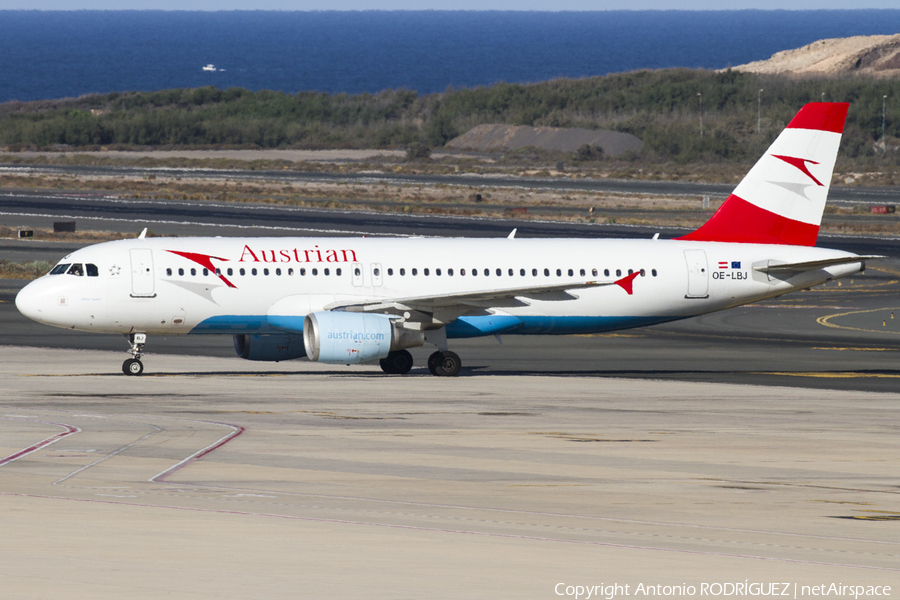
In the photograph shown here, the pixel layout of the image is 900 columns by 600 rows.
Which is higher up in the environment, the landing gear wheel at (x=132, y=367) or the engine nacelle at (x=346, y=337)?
the engine nacelle at (x=346, y=337)

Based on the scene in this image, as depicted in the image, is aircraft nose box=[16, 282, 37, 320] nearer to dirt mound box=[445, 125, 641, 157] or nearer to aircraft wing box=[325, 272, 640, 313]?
aircraft wing box=[325, 272, 640, 313]

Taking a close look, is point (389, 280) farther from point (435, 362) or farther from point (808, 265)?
point (808, 265)

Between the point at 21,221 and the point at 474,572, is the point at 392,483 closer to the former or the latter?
the point at 474,572

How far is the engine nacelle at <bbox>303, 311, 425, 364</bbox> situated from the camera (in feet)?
120

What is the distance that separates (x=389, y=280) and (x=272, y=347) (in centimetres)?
421

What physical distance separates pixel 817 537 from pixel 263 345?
24.6 metres

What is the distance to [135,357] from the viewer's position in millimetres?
38844

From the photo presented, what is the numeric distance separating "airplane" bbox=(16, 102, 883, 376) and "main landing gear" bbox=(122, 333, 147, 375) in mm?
60

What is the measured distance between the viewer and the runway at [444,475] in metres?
15.7

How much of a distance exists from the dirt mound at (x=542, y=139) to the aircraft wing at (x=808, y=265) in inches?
5121

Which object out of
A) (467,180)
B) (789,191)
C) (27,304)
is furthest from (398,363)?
(467,180)

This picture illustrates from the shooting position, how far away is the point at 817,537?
18.0 m

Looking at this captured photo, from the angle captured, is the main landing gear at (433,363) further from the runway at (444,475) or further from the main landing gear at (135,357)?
the main landing gear at (135,357)

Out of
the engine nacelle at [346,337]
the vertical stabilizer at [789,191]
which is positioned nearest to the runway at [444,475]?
the engine nacelle at [346,337]
